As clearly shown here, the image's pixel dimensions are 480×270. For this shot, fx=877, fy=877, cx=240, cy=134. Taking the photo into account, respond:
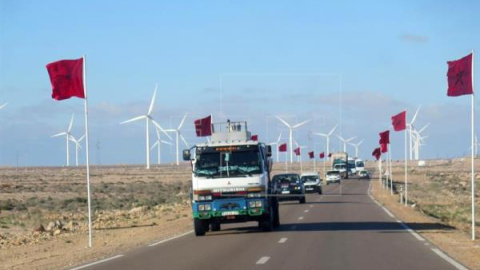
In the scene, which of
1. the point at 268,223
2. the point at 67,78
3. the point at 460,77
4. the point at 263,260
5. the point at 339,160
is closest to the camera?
the point at 263,260

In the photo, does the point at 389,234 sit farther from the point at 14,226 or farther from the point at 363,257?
the point at 14,226

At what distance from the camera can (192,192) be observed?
2730cm

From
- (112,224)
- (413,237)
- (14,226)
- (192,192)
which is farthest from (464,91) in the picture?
(14,226)

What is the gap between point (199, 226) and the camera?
28.2 metres

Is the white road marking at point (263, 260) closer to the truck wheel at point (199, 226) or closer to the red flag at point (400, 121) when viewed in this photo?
the truck wheel at point (199, 226)

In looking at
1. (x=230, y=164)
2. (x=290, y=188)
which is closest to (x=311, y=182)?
(x=290, y=188)

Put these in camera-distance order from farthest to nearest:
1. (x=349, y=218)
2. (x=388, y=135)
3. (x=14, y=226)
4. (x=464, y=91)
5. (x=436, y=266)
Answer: (x=388, y=135), (x=14, y=226), (x=349, y=218), (x=464, y=91), (x=436, y=266)

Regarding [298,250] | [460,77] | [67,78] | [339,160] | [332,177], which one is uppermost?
[67,78]

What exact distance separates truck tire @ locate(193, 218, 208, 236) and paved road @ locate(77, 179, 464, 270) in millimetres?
369

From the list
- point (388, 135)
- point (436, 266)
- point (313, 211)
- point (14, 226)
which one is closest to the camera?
point (436, 266)

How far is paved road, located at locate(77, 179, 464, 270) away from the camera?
60.6ft

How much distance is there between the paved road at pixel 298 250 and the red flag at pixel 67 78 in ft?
17.9

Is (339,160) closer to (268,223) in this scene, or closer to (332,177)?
(332,177)

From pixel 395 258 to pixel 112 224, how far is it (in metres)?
20.5
